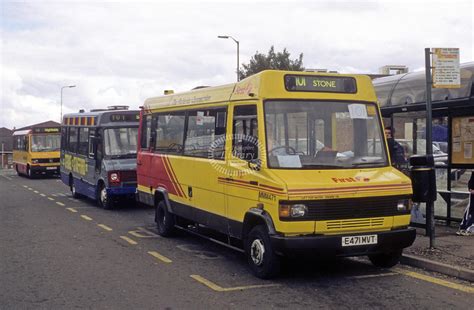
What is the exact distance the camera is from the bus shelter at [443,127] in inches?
431

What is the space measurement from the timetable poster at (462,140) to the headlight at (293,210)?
5.29 meters

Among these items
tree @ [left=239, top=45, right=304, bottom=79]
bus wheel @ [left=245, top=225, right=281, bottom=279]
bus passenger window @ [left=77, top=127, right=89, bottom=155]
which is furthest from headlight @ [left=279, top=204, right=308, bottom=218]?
tree @ [left=239, top=45, right=304, bottom=79]

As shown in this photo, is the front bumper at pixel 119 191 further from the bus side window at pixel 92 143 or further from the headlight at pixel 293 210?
the headlight at pixel 293 210

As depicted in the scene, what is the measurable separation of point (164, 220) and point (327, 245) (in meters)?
4.79

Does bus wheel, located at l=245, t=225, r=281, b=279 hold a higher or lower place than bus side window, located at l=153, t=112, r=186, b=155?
lower

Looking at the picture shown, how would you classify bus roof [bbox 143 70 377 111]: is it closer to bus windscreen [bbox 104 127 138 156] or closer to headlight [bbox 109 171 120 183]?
headlight [bbox 109 171 120 183]

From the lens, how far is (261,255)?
7.60 meters

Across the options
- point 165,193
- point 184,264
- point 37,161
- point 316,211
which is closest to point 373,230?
point 316,211

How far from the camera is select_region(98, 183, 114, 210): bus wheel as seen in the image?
15602mm

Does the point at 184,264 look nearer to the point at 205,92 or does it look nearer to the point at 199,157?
the point at 199,157

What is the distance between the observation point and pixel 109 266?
862cm

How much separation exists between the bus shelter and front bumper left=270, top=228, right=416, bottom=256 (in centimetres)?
404

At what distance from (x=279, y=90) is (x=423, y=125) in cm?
515

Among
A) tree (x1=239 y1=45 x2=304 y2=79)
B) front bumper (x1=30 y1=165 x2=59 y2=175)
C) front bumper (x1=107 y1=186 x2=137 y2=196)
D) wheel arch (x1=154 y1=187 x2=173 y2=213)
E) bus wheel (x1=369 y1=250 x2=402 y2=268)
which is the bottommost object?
bus wheel (x1=369 y1=250 x2=402 y2=268)
